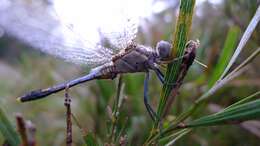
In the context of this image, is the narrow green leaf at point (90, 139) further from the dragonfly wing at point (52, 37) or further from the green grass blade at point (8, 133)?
the dragonfly wing at point (52, 37)

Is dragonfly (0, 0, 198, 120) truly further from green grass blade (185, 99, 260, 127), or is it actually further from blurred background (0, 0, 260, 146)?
green grass blade (185, 99, 260, 127)

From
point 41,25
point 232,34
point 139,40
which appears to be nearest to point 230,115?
point 232,34

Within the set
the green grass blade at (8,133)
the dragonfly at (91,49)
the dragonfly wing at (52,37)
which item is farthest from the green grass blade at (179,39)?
the dragonfly wing at (52,37)

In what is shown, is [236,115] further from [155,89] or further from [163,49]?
[155,89]

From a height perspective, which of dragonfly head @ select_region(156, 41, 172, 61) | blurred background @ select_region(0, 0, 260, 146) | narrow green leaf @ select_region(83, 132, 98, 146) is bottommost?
blurred background @ select_region(0, 0, 260, 146)

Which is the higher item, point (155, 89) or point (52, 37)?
point (52, 37)

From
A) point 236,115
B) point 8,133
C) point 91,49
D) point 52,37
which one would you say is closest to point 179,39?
point 236,115

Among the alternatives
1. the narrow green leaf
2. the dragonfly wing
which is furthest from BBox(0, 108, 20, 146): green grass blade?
the dragonfly wing
